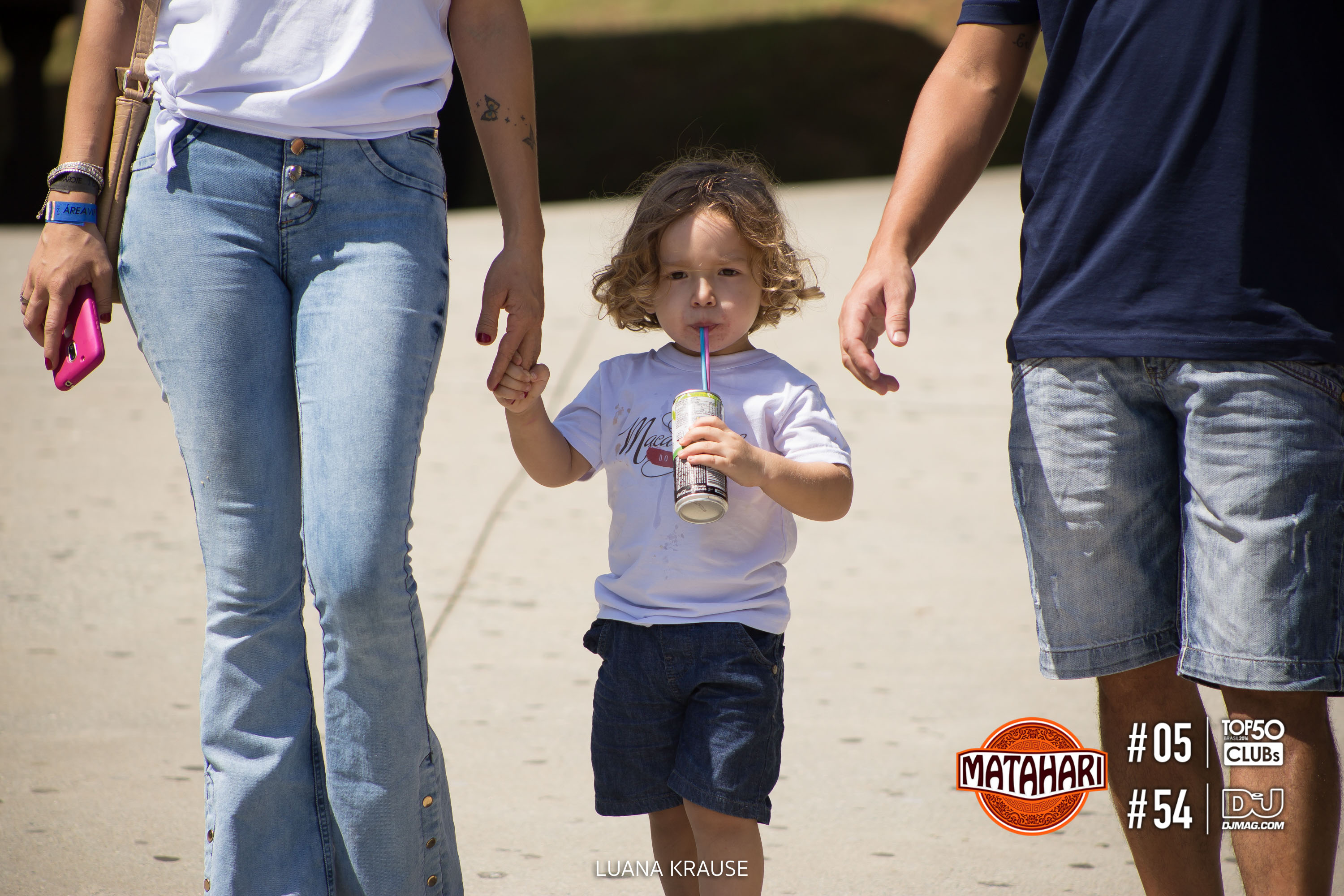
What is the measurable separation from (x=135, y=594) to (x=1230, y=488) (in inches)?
137

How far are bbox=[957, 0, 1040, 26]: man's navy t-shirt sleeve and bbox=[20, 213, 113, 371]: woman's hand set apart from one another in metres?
1.43

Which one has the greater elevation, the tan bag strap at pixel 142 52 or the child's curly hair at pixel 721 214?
the tan bag strap at pixel 142 52

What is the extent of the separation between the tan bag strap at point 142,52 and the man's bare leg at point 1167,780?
1783 millimetres

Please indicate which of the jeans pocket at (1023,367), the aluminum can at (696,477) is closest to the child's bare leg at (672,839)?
the aluminum can at (696,477)

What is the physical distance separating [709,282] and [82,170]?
1.01 m

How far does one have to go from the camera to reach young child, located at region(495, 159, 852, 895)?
211 cm

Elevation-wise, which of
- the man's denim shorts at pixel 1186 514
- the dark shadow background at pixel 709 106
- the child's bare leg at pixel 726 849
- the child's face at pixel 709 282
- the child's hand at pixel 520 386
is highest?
the dark shadow background at pixel 709 106

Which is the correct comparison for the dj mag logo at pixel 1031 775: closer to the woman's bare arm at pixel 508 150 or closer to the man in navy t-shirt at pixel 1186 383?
the man in navy t-shirt at pixel 1186 383

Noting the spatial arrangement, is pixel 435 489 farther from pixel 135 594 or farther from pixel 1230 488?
pixel 1230 488

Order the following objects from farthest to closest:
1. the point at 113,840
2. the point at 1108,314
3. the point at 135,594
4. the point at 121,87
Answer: the point at 135,594, the point at 113,840, the point at 121,87, the point at 1108,314

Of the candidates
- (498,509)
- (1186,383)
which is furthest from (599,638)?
(498,509)

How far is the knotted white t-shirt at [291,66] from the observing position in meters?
1.96

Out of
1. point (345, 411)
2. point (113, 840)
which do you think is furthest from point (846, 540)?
point (345, 411)

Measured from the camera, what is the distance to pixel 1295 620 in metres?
1.83
